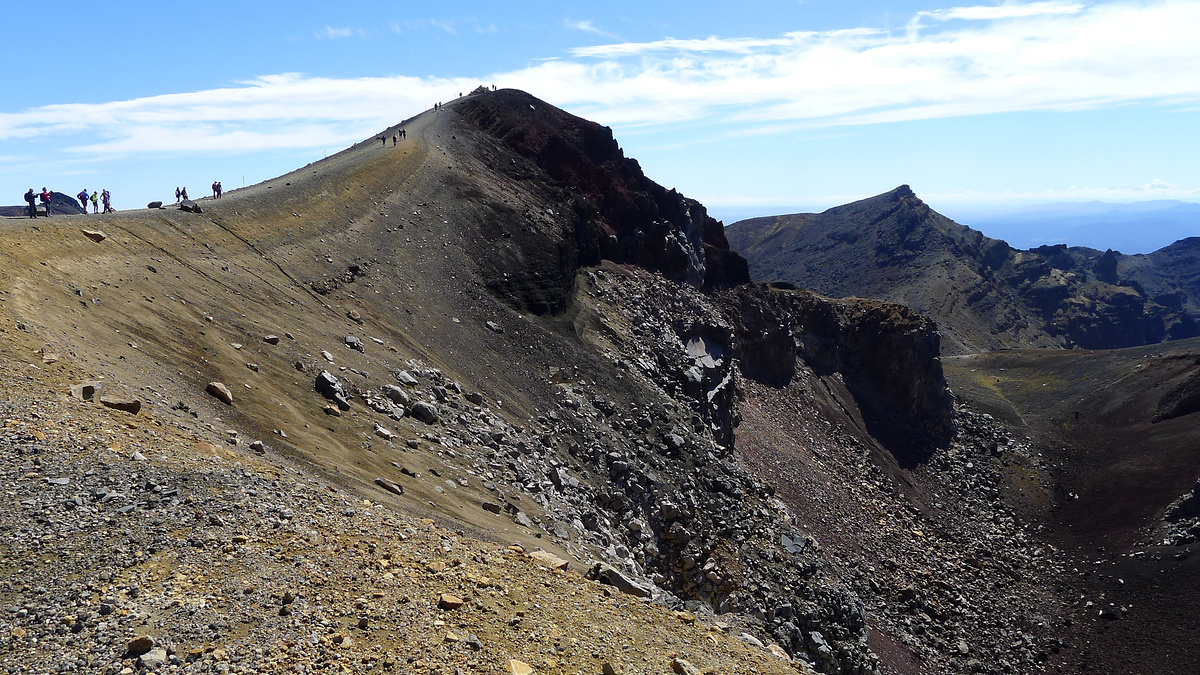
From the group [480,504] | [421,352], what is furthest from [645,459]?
[480,504]

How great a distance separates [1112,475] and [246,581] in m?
78.7

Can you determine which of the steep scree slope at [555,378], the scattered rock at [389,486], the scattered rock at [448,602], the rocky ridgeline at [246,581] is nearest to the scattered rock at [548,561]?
the rocky ridgeline at [246,581]

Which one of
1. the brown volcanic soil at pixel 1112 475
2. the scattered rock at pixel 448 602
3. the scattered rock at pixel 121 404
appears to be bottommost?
the brown volcanic soil at pixel 1112 475

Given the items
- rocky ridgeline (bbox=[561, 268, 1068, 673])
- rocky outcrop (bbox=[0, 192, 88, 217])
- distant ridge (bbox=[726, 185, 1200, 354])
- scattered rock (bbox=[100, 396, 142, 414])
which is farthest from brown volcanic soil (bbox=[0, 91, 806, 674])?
distant ridge (bbox=[726, 185, 1200, 354])

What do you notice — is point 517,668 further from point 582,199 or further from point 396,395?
point 582,199

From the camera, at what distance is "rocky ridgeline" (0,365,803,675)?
12117mm

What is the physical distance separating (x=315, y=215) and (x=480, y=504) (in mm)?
25635

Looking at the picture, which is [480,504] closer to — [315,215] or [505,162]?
[315,215]

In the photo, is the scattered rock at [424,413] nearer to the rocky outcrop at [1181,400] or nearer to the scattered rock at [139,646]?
the scattered rock at [139,646]

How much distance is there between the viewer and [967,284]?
516 feet

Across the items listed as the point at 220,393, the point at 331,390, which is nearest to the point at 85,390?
the point at 220,393

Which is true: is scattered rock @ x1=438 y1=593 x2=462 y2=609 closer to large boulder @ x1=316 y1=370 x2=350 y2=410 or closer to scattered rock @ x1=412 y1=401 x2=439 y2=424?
large boulder @ x1=316 y1=370 x2=350 y2=410

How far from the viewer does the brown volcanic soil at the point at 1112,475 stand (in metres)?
50.1

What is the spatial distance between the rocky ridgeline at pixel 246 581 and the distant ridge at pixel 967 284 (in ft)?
445
